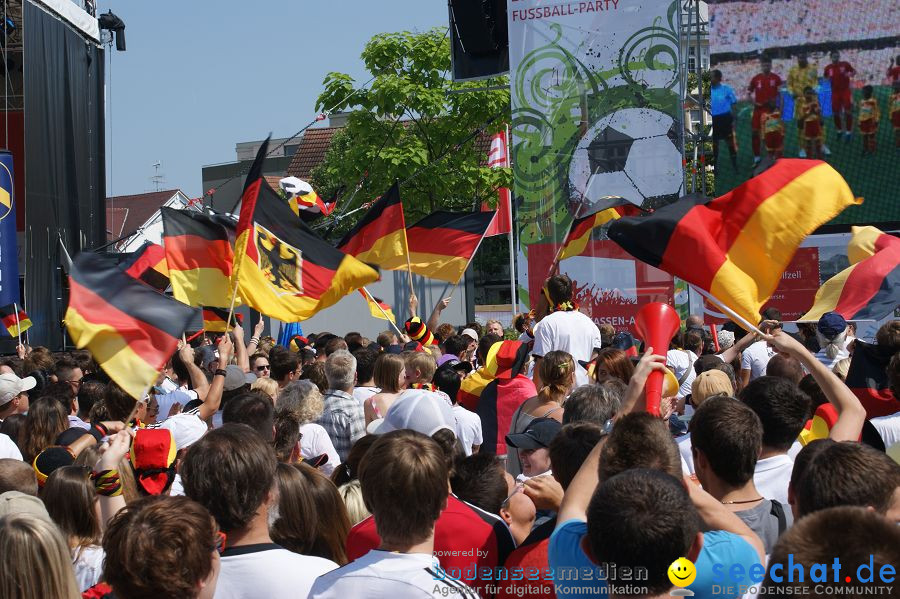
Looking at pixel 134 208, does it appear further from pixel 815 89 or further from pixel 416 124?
pixel 815 89

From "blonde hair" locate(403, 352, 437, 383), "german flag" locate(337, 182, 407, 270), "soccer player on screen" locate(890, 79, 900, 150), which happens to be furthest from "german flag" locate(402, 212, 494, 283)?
"soccer player on screen" locate(890, 79, 900, 150)

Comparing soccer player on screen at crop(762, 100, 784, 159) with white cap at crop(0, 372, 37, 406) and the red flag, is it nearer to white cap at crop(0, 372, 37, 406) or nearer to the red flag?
the red flag

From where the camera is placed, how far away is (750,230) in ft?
18.0

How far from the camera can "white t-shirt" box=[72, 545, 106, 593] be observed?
3611 millimetres

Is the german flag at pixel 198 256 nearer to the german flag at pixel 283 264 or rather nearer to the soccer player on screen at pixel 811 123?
the german flag at pixel 283 264

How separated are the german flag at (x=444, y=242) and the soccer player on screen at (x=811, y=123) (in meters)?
8.46

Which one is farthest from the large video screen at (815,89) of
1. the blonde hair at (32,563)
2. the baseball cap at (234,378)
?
the blonde hair at (32,563)

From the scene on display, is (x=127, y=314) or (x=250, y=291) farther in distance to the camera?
(x=250, y=291)

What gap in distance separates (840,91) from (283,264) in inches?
505

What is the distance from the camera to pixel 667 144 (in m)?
16.2

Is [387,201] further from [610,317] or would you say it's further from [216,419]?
[610,317]

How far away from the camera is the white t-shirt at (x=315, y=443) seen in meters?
5.86

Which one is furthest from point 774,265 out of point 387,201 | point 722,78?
point 722,78

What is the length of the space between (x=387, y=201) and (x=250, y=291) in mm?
3289
